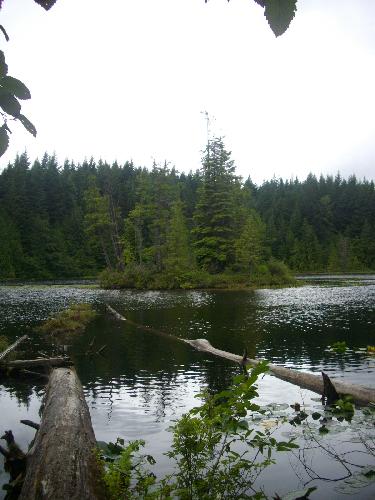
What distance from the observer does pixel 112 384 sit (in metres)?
10.6

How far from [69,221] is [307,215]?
64.3m

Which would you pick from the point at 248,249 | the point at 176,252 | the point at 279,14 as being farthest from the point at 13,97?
the point at 176,252

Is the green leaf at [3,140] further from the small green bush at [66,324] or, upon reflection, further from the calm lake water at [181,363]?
the small green bush at [66,324]

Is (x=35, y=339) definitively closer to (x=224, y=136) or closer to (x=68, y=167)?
(x=224, y=136)

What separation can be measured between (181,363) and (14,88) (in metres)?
12.0

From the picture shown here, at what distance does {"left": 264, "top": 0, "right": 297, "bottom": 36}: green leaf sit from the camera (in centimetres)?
133

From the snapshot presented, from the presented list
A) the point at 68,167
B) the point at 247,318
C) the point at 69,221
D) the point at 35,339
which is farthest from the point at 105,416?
the point at 68,167

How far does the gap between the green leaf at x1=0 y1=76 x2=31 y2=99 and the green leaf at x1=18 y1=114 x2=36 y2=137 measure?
0.08m

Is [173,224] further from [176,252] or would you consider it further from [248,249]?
[248,249]

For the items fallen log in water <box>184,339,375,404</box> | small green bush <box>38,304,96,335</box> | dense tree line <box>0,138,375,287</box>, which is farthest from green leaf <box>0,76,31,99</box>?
dense tree line <box>0,138,375,287</box>

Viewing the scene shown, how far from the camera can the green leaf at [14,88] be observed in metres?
1.60

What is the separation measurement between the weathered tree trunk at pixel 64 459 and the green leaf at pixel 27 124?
11.8ft

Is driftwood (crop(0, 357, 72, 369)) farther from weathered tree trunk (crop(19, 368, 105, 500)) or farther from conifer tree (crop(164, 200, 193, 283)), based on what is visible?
conifer tree (crop(164, 200, 193, 283))

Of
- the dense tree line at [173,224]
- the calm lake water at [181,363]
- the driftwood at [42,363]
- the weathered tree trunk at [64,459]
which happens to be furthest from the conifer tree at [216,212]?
the weathered tree trunk at [64,459]
